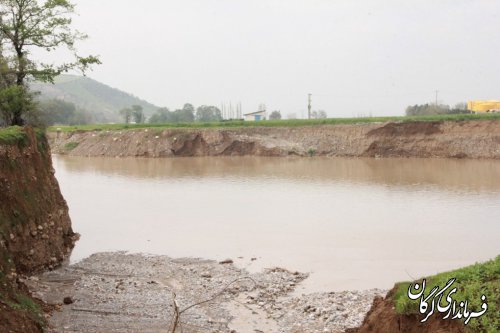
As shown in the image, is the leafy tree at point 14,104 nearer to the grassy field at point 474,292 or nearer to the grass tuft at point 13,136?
the grass tuft at point 13,136

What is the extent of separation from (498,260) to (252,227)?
14982 mm

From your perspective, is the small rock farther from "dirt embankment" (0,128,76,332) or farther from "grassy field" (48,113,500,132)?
"grassy field" (48,113,500,132)

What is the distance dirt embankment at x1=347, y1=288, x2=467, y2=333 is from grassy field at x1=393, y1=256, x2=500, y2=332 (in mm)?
94

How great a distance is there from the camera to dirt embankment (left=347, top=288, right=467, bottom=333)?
6148 millimetres

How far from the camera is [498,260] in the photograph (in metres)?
6.97

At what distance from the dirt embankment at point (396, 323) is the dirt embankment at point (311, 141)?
158 feet

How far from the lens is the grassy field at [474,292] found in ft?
19.0

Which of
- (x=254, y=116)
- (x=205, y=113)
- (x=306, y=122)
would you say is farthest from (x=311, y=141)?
(x=205, y=113)

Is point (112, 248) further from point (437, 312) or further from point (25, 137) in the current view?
point (437, 312)

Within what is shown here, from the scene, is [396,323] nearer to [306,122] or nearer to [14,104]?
[14,104]

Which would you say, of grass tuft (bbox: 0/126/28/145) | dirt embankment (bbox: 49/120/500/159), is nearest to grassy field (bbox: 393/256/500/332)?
grass tuft (bbox: 0/126/28/145)

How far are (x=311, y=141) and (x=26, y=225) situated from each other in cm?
4725

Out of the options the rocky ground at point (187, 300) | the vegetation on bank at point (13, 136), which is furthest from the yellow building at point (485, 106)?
the vegetation on bank at point (13, 136)

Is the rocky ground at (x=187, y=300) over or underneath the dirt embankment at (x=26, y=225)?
underneath
